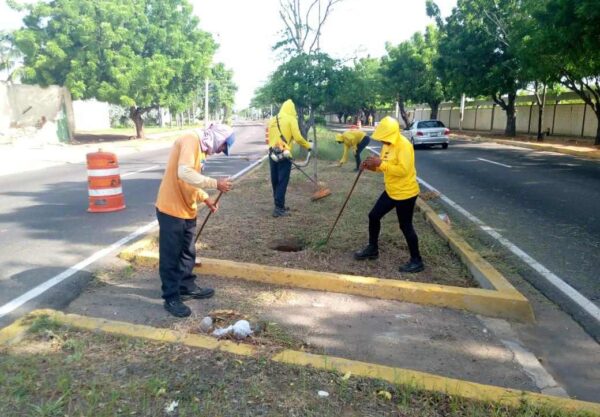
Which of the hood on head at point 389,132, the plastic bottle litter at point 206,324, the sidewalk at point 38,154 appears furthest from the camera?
the sidewalk at point 38,154

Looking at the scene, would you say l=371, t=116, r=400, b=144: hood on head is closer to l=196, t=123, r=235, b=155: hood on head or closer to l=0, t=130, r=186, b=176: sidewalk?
l=196, t=123, r=235, b=155: hood on head

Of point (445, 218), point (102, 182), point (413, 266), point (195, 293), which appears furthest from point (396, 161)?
point (102, 182)

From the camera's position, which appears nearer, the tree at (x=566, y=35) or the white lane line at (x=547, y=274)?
the white lane line at (x=547, y=274)

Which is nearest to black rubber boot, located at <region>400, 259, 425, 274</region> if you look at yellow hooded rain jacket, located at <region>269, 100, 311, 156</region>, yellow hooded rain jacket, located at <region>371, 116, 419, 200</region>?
yellow hooded rain jacket, located at <region>371, 116, 419, 200</region>

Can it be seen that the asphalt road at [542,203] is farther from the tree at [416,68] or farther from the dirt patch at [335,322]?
the tree at [416,68]

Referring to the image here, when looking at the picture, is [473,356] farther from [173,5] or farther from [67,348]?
[173,5]

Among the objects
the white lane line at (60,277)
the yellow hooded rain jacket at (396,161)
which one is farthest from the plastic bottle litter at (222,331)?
the yellow hooded rain jacket at (396,161)

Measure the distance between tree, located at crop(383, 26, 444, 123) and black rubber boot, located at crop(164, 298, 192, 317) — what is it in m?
36.5

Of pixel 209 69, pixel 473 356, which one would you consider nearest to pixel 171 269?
pixel 473 356

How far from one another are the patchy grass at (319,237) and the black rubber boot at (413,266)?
0.20 feet

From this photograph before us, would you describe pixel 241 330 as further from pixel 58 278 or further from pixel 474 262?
pixel 474 262

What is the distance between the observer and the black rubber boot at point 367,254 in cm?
532

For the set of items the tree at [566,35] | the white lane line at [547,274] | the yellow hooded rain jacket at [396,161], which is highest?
the tree at [566,35]

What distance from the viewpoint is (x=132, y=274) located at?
4.84m
